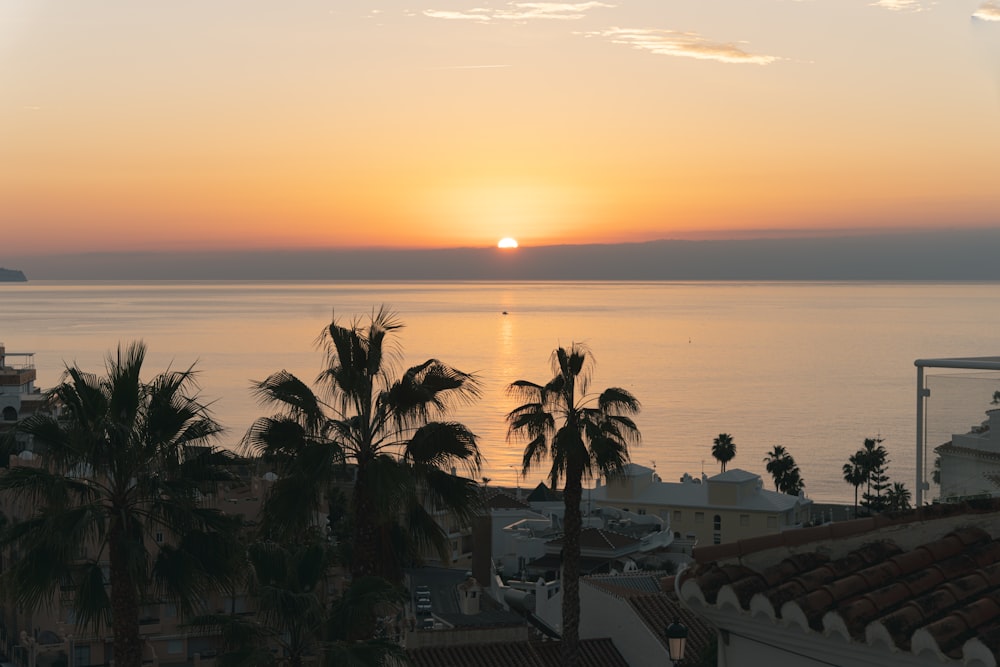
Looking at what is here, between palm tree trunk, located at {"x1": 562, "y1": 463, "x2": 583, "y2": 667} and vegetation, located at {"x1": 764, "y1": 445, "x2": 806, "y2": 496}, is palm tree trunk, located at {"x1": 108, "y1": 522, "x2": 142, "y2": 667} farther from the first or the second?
vegetation, located at {"x1": 764, "y1": 445, "x2": 806, "y2": 496}

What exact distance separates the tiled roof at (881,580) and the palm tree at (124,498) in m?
7.35

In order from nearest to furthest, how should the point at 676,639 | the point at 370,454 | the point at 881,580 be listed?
the point at 881,580, the point at 676,639, the point at 370,454

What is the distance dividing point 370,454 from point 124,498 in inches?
153

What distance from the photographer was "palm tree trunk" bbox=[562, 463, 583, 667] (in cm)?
2422

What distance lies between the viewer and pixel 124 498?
501 inches

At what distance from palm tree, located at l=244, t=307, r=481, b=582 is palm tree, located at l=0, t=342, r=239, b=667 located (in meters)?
2.43

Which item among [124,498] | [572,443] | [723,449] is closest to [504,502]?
[723,449]

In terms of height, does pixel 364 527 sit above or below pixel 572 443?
below

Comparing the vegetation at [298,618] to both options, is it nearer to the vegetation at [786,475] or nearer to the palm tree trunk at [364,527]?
the palm tree trunk at [364,527]

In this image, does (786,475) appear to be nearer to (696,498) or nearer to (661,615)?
(696,498)

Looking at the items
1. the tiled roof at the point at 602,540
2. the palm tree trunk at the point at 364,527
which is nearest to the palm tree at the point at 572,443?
the palm tree trunk at the point at 364,527

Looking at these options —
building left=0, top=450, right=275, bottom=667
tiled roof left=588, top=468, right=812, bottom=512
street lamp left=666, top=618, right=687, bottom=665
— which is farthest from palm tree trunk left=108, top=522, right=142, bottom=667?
tiled roof left=588, top=468, right=812, bottom=512

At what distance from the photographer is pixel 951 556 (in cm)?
664

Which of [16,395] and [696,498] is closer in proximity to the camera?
[696,498]
